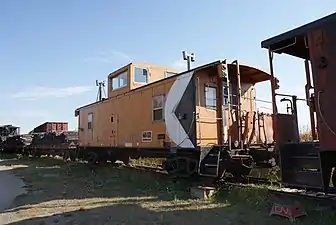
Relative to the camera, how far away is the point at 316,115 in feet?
17.5

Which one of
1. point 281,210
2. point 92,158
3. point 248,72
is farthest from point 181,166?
point 92,158

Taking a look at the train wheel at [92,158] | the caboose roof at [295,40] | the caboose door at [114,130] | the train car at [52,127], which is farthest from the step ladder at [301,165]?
the train car at [52,127]

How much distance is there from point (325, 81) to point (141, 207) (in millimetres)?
4324

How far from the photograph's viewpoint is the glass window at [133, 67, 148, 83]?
1457cm

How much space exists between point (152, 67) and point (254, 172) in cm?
693

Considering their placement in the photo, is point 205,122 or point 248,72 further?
point 248,72

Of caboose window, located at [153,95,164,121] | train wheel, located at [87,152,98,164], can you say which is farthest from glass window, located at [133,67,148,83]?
train wheel, located at [87,152,98,164]

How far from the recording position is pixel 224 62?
9.20 metres

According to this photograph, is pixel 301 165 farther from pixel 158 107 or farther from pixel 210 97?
A: pixel 158 107

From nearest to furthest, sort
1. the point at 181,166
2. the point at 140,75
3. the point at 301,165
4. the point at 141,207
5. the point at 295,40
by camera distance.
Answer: the point at 301,165 < the point at 295,40 < the point at 141,207 < the point at 181,166 < the point at 140,75

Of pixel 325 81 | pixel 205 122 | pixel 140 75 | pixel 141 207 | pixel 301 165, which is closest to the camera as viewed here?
pixel 325 81

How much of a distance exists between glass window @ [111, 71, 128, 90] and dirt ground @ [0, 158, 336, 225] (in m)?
5.62

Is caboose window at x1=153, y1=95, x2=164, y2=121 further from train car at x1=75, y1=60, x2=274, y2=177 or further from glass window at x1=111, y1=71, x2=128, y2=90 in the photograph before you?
glass window at x1=111, y1=71, x2=128, y2=90

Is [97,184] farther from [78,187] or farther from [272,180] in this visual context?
[272,180]
